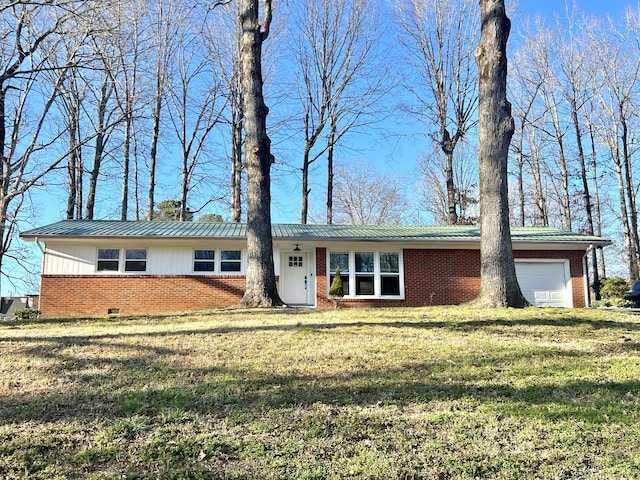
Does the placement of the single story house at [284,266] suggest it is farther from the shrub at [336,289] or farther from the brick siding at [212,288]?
the shrub at [336,289]

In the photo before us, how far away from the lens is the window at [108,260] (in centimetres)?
1423

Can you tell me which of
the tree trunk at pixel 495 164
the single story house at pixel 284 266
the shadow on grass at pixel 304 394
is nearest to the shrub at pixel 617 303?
the single story house at pixel 284 266

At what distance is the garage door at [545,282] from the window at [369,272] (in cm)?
415

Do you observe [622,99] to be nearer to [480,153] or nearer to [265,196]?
[480,153]

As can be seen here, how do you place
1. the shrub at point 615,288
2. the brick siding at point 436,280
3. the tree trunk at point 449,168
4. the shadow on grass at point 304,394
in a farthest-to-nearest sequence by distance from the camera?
the tree trunk at point 449,168
the shrub at point 615,288
the brick siding at point 436,280
the shadow on grass at point 304,394

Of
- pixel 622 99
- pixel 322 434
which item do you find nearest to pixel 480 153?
pixel 322 434

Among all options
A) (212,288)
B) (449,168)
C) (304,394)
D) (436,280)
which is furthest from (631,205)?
Answer: (304,394)

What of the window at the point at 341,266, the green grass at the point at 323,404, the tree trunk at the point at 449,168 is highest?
the tree trunk at the point at 449,168

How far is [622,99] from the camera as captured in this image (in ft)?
77.7

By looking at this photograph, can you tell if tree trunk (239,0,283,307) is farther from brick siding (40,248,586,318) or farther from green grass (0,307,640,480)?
brick siding (40,248,586,318)

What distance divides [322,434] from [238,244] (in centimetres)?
1189

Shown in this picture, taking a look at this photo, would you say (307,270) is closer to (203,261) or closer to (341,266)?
(341,266)

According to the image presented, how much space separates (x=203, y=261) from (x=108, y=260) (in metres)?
2.91

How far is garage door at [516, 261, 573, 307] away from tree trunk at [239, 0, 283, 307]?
935 cm
